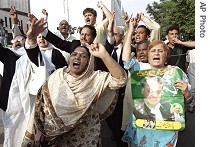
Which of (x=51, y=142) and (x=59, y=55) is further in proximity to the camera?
(x=59, y=55)

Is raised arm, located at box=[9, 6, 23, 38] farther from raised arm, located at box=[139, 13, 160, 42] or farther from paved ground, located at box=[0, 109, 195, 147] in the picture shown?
raised arm, located at box=[139, 13, 160, 42]

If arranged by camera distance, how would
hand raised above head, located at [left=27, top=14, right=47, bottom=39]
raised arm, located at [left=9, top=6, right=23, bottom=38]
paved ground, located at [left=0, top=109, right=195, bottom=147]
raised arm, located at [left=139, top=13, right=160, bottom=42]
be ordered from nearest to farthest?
hand raised above head, located at [left=27, top=14, right=47, bottom=39]
raised arm, located at [left=9, top=6, right=23, bottom=38]
raised arm, located at [left=139, top=13, right=160, bottom=42]
paved ground, located at [left=0, top=109, right=195, bottom=147]

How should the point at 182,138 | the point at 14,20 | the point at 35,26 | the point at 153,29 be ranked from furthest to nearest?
the point at 182,138, the point at 153,29, the point at 14,20, the point at 35,26

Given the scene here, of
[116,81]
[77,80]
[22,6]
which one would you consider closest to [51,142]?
[77,80]

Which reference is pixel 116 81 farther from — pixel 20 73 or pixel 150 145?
pixel 20 73

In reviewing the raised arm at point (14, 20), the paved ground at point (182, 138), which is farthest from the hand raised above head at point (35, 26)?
the paved ground at point (182, 138)

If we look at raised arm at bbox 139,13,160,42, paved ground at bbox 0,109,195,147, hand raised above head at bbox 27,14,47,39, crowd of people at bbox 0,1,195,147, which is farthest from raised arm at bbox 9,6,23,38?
raised arm at bbox 139,13,160,42

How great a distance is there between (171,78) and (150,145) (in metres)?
0.60

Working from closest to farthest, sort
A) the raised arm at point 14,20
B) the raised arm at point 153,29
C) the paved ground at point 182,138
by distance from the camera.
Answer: the raised arm at point 14,20, the raised arm at point 153,29, the paved ground at point 182,138

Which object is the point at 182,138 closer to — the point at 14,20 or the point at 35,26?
the point at 14,20

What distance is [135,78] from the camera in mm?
3209

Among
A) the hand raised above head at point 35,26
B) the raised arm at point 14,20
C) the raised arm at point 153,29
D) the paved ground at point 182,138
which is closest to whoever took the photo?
the hand raised above head at point 35,26

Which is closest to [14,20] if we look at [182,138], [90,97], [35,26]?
[35,26]

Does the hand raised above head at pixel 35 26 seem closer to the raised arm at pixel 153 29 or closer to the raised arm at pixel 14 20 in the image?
the raised arm at pixel 14 20
